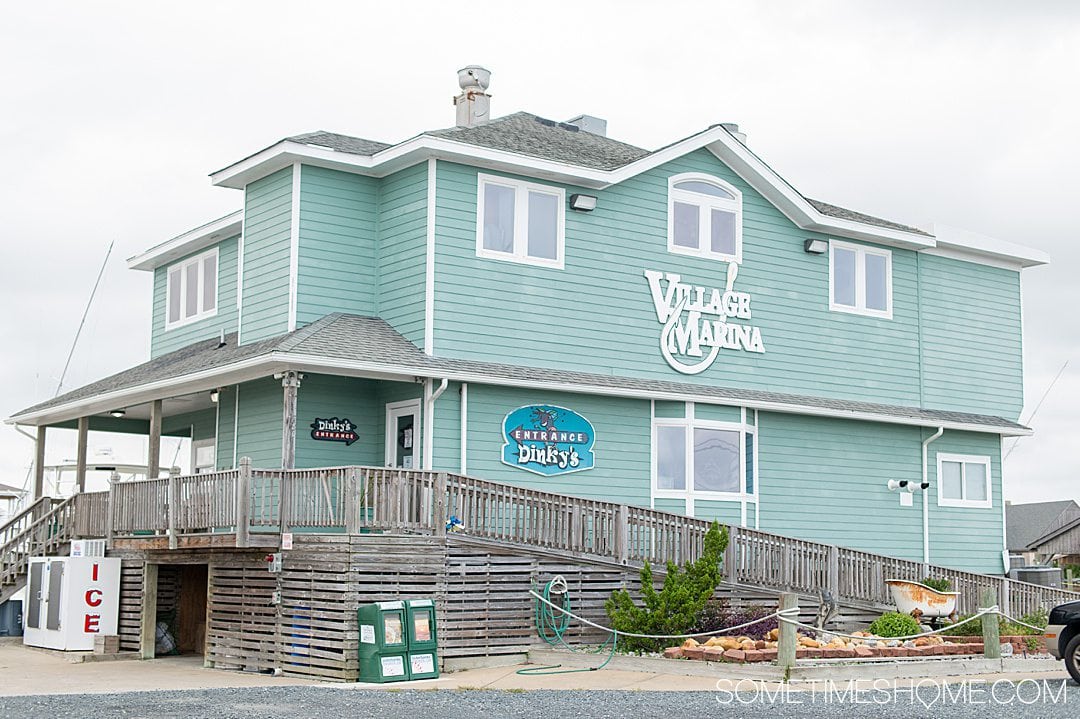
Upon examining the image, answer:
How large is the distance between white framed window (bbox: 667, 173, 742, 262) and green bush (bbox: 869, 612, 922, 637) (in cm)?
768

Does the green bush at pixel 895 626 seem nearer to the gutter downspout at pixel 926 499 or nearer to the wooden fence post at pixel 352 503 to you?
the gutter downspout at pixel 926 499

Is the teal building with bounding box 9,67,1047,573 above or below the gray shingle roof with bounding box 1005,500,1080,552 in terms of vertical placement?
above

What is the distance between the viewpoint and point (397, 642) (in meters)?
18.0

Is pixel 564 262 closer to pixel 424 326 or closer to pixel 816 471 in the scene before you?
pixel 424 326

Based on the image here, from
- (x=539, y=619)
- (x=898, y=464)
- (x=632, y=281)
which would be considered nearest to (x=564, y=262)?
(x=632, y=281)

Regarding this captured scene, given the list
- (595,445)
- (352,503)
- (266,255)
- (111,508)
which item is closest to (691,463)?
(595,445)

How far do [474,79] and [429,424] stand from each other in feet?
30.3

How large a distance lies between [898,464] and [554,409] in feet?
27.6

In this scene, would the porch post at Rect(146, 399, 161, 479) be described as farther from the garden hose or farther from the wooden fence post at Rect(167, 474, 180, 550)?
the garden hose

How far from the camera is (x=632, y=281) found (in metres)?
24.0

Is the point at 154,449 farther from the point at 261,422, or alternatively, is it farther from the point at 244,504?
the point at 244,504

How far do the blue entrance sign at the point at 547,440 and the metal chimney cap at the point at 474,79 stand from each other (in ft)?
26.6

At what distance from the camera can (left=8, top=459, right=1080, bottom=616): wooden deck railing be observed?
739 inches

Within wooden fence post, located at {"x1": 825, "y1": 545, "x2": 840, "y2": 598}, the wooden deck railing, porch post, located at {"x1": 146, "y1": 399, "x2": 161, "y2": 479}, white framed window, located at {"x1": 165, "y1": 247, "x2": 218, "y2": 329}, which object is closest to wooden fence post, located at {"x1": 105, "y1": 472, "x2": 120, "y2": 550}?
the wooden deck railing
